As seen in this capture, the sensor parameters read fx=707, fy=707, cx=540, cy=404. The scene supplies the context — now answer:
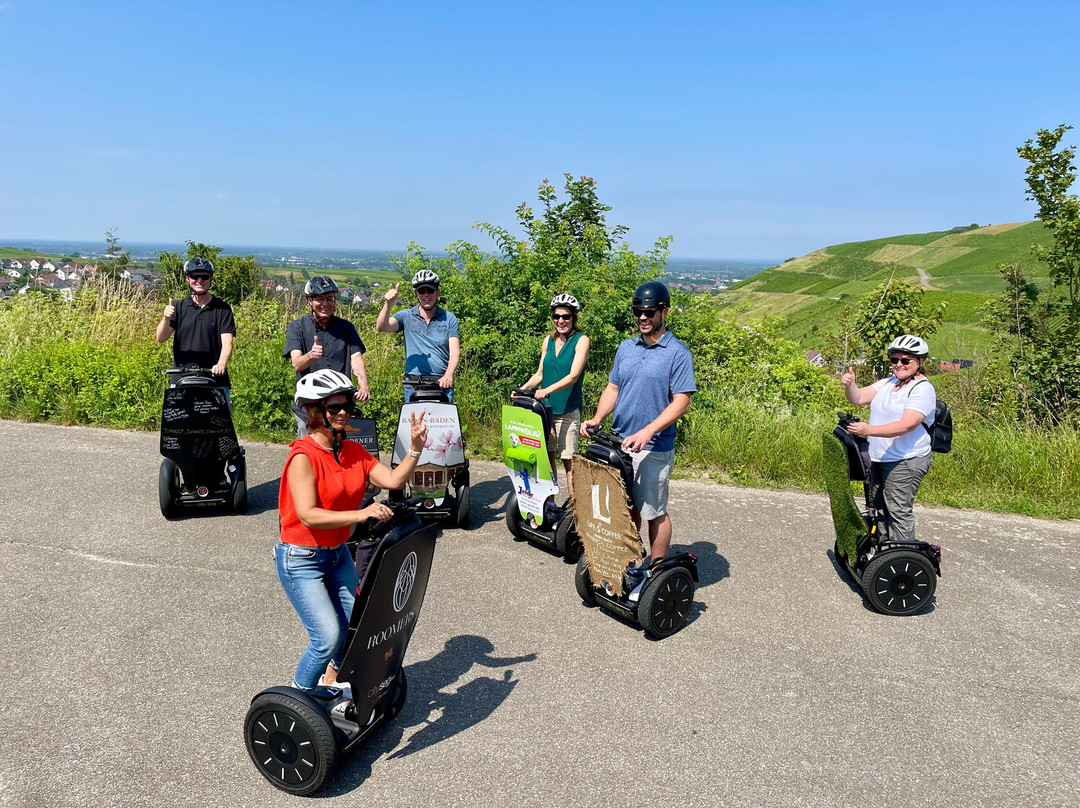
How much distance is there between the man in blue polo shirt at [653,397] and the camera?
4.29 metres

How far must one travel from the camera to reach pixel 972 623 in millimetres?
4656

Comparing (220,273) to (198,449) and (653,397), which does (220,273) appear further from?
(653,397)

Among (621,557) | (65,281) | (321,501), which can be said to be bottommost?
(621,557)

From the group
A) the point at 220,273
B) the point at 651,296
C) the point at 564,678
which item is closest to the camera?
the point at 564,678

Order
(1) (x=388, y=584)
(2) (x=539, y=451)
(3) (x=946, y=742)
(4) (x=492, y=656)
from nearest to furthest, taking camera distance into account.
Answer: (1) (x=388, y=584)
(3) (x=946, y=742)
(4) (x=492, y=656)
(2) (x=539, y=451)

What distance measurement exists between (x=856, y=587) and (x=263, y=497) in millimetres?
5328

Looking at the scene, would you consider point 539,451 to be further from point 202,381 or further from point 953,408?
point 953,408

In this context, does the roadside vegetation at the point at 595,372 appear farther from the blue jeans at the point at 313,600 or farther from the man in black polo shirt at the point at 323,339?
the blue jeans at the point at 313,600

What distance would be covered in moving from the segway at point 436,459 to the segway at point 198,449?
5.02 ft

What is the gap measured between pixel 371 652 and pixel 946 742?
2.81 m

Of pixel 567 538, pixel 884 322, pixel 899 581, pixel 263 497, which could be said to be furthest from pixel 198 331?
pixel 884 322

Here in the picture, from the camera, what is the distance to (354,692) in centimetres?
301

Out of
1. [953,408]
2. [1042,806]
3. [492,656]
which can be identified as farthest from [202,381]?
[953,408]

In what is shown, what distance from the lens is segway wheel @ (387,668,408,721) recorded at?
348cm
